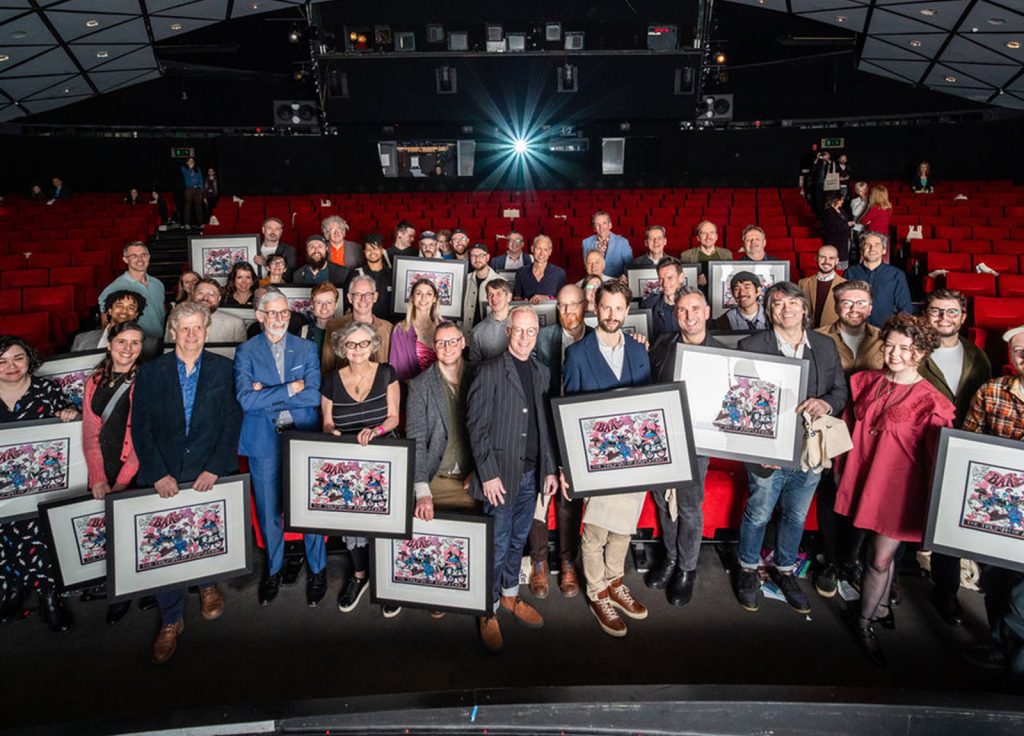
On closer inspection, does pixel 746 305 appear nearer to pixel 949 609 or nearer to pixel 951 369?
pixel 951 369

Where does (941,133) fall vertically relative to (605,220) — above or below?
above

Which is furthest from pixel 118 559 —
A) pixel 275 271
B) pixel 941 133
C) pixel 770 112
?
pixel 941 133

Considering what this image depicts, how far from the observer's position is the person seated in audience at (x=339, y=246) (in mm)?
4918

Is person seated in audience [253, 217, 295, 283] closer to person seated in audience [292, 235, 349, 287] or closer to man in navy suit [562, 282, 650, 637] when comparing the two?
person seated in audience [292, 235, 349, 287]

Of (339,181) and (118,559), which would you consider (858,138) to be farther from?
(118,559)

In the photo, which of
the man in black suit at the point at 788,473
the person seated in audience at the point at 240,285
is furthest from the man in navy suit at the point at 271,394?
the man in black suit at the point at 788,473

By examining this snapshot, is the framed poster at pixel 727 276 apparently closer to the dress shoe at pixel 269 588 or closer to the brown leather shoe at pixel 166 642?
the dress shoe at pixel 269 588

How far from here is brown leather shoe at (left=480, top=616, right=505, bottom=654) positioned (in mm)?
2908

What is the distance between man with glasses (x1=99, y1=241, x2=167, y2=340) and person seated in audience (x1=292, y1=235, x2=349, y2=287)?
1.02 meters

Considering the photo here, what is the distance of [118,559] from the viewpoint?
270 cm

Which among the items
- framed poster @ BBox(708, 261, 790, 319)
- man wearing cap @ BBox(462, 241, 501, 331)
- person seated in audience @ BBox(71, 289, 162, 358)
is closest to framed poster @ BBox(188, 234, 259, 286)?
person seated in audience @ BBox(71, 289, 162, 358)

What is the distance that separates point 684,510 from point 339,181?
1412 centimetres

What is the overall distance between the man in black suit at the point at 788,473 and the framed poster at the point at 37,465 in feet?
10.8

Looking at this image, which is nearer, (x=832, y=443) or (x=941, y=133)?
(x=832, y=443)
